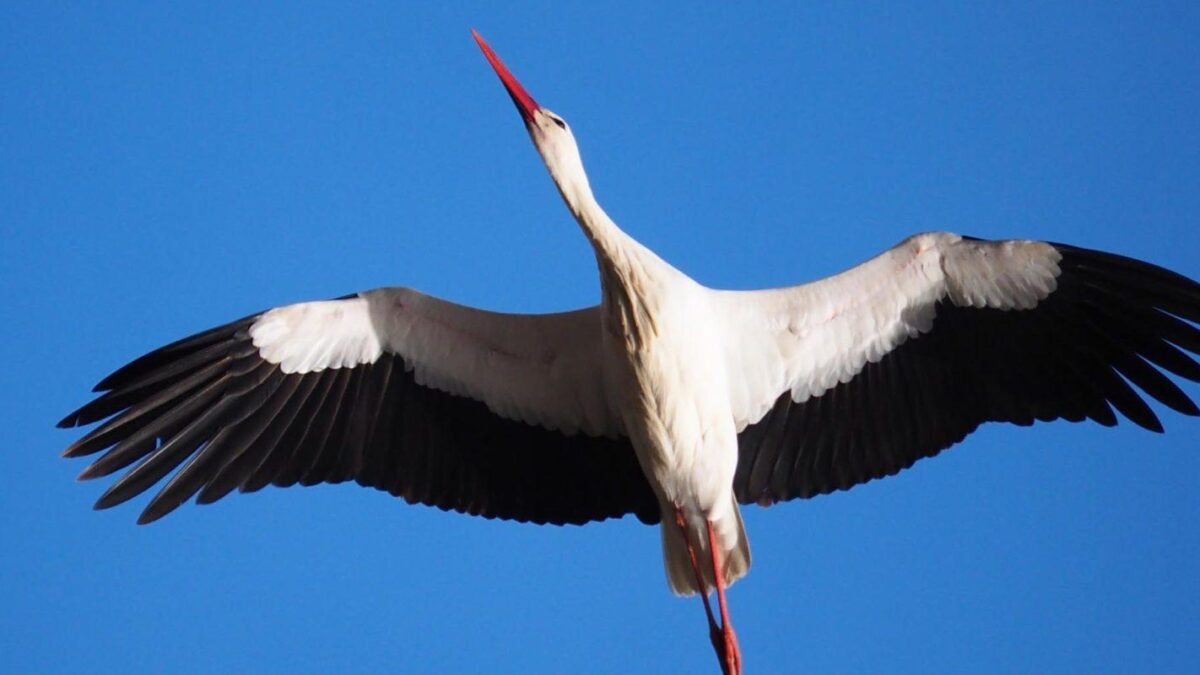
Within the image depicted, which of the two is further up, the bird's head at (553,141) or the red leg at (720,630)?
the bird's head at (553,141)

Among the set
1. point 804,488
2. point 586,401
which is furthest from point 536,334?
point 804,488

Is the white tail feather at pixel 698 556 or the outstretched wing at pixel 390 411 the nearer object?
the outstretched wing at pixel 390 411

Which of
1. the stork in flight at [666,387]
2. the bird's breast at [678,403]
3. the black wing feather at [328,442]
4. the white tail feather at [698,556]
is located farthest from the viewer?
the white tail feather at [698,556]

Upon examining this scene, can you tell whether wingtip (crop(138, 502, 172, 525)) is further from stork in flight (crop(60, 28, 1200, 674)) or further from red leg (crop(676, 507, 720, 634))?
red leg (crop(676, 507, 720, 634))

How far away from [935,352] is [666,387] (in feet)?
4.53

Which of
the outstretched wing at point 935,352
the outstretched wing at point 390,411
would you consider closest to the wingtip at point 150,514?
the outstretched wing at point 390,411

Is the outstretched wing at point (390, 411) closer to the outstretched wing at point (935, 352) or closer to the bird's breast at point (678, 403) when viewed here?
the bird's breast at point (678, 403)

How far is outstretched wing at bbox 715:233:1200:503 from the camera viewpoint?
285 inches

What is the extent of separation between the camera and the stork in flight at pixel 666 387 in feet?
23.3

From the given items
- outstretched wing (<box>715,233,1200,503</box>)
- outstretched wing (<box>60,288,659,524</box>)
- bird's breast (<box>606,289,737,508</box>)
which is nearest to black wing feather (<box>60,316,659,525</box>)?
outstretched wing (<box>60,288,659,524</box>)

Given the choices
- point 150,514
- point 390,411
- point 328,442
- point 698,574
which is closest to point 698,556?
point 698,574

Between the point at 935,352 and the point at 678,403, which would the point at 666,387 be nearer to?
the point at 678,403

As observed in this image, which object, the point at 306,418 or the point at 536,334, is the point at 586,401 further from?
the point at 306,418

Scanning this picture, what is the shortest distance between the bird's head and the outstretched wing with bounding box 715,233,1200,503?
86 cm
